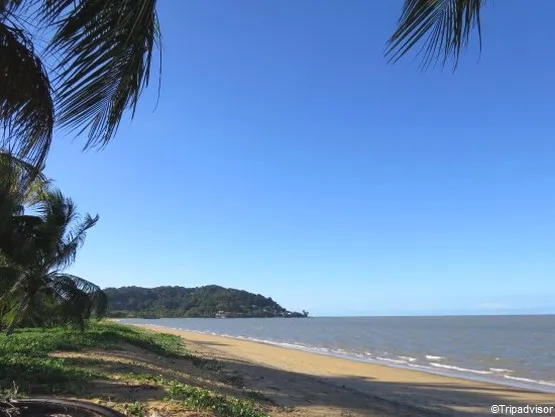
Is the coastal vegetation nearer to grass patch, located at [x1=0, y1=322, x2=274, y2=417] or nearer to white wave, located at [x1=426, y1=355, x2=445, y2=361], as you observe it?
grass patch, located at [x1=0, y1=322, x2=274, y2=417]

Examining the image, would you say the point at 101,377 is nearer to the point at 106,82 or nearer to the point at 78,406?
the point at 78,406

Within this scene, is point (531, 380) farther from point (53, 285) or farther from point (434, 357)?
point (53, 285)

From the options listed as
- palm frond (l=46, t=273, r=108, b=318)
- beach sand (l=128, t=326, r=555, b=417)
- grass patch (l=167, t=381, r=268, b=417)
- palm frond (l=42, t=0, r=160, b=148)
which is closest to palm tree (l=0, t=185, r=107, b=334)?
palm frond (l=46, t=273, r=108, b=318)

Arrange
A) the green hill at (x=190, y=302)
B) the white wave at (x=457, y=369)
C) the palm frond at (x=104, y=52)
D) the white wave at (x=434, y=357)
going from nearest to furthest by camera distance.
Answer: the palm frond at (x=104, y=52) < the white wave at (x=457, y=369) < the white wave at (x=434, y=357) < the green hill at (x=190, y=302)

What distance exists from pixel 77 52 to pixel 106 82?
23cm

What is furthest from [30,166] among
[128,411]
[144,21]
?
[128,411]

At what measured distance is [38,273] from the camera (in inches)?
727

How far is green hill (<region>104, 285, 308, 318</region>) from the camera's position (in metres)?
142

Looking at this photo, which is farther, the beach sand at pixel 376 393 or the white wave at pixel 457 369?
the white wave at pixel 457 369

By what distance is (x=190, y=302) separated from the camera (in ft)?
523

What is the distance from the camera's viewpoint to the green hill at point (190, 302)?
142375 millimetres

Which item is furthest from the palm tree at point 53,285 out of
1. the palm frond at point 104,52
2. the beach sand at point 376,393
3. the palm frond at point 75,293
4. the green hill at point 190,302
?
the green hill at point 190,302

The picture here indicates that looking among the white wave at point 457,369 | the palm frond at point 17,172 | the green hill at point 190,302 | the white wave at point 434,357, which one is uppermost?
the green hill at point 190,302

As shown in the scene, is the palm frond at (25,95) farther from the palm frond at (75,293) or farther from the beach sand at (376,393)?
the palm frond at (75,293)
